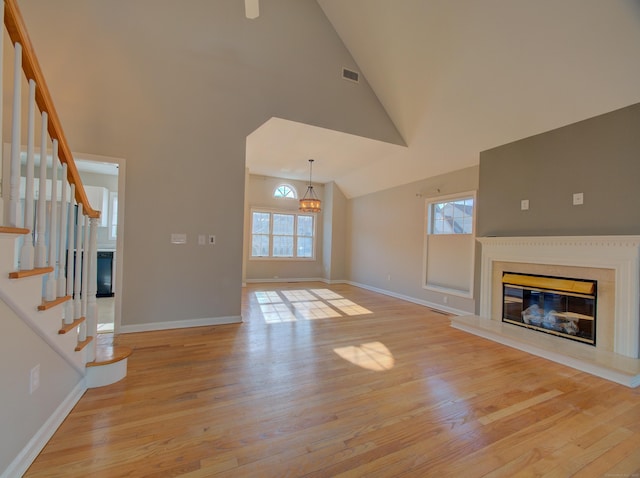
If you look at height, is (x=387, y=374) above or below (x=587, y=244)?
below

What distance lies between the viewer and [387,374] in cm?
258

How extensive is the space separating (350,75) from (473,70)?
6.13 ft

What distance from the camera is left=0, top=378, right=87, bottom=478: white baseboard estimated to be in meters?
1.36

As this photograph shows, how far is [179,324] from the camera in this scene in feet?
12.2

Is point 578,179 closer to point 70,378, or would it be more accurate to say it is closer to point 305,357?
point 305,357

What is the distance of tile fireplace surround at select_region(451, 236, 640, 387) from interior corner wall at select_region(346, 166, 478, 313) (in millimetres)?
1189

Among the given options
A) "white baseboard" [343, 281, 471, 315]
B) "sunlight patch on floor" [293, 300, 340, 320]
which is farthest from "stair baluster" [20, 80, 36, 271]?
"white baseboard" [343, 281, 471, 315]

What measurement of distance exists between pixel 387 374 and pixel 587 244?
2617 mm

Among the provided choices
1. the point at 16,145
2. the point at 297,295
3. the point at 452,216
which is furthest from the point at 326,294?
the point at 16,145

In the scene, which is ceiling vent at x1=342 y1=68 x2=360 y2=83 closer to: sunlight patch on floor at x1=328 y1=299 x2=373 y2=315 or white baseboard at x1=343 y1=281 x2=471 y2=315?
sunlight patch on floor at x1=328 y1=299 x2=373 y2=315

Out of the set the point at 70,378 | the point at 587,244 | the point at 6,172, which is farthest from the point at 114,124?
the point at 587,244

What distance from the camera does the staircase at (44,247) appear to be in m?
1.37

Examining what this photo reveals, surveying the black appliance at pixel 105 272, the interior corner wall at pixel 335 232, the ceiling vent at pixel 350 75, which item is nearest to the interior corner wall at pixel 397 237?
the interior corner wall at pixel 335 232

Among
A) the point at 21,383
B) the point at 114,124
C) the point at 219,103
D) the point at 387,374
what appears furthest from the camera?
the point at 219,103
